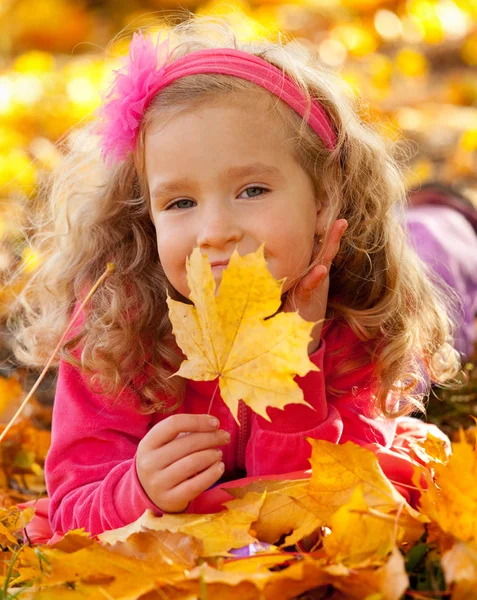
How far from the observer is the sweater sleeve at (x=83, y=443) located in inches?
59.5

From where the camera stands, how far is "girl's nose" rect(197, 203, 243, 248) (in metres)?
1.37

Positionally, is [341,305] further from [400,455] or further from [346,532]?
[346,532]

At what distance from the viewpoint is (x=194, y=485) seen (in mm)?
1274

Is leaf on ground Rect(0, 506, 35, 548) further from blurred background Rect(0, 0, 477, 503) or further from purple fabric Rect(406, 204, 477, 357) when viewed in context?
purple fabric Rect(406, 204, 477, 357)

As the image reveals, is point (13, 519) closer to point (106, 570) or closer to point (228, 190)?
point (106, 570)

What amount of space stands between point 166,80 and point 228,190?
27 cm

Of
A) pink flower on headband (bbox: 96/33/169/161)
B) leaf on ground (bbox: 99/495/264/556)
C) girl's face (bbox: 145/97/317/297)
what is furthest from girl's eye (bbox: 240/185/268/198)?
leaf on ground (bbox: 99/495/264/556)

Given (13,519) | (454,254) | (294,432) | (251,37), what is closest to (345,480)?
(294,432)

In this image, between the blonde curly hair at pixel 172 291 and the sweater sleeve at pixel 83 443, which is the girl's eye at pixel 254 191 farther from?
the sweater sleeve at pixel 83 443

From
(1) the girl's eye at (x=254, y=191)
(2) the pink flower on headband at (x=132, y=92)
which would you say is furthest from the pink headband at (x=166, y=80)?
(1) the girl's eye at (x=254, y=191)

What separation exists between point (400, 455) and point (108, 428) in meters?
0.54

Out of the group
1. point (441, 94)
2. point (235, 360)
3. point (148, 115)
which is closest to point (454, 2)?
point (441, 94)

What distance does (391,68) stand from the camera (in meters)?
4.84

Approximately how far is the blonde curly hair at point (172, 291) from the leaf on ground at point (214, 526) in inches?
13.9
